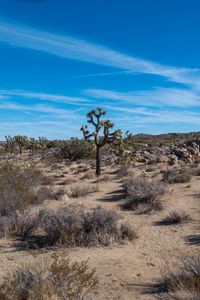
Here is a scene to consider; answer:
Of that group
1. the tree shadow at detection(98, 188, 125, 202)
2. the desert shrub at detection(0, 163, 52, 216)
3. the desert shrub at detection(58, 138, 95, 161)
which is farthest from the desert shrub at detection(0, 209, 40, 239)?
the desert shrub at detection(58, 138, 95, 161)

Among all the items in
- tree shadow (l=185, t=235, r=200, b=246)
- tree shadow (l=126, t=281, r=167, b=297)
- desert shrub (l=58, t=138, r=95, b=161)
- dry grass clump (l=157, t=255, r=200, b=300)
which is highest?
desert shrub (l=58, t=138, r=95, b=161)

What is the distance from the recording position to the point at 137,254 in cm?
816

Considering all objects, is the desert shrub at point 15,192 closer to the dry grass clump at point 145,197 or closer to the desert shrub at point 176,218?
the dry grass clump at point 145,197

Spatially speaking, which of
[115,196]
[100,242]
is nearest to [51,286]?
[100,242]

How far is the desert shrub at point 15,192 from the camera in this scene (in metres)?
11.2

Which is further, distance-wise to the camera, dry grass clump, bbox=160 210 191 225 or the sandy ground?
dry grass clump, bbox=160 210 191 225

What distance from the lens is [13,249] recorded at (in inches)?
336

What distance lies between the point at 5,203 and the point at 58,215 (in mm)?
2687

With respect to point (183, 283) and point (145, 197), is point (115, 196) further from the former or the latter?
point (183, 283)

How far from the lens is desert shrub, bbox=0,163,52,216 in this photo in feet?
36.9

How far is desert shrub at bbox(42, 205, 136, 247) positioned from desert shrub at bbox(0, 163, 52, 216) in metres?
2.26

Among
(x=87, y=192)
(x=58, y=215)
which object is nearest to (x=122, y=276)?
(x=58, y=215)

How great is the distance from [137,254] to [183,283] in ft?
8.35

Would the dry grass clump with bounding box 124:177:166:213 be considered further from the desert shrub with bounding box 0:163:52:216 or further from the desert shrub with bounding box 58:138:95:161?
the desert shrub with bounding box 58:138:95:161
